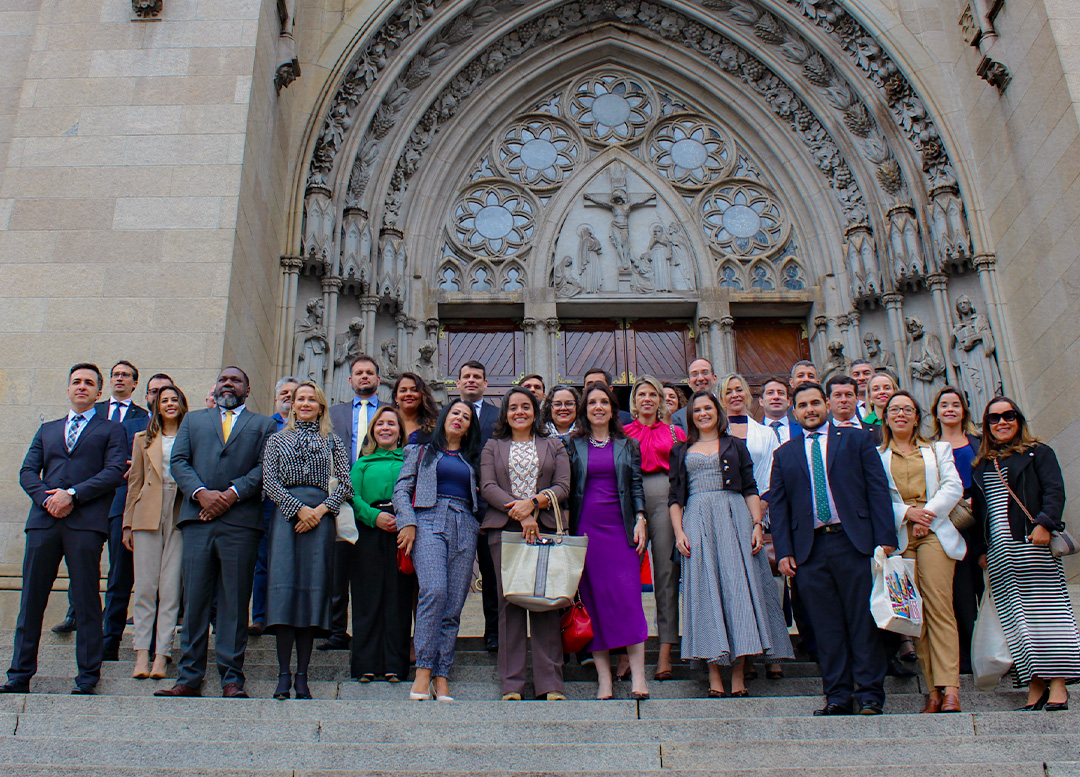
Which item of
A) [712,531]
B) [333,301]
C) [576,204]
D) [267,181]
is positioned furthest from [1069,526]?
[267,181]

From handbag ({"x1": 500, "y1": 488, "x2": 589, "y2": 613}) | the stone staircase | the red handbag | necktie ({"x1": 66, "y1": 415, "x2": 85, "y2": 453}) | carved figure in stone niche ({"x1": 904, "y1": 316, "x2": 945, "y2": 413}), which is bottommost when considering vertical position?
the stone staircase

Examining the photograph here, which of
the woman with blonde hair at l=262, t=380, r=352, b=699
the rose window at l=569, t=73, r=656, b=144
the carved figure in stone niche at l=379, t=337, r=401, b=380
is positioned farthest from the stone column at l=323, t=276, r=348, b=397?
the woman with blonde hair at l=262, t=380, r=352, b=699

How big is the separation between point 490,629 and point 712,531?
150 centimetres

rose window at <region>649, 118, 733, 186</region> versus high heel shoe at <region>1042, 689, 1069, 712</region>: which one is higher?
rose window at <region>649, 118, 733, 186</region>

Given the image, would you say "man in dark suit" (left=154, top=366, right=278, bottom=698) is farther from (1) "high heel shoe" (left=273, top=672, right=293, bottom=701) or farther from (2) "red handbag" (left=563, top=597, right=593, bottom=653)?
(2) "red handbag" (left=563, top=597, right=593, bottom=653)

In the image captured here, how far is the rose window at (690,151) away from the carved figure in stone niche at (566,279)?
1945mm

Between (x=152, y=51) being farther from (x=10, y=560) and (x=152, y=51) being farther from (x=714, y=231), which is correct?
(x=714, y=231)

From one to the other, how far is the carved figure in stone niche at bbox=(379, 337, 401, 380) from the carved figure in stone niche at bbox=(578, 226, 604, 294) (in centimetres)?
260

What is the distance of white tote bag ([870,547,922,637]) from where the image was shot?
14.4ft

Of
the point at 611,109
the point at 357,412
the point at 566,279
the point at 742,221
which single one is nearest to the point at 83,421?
the point at 357,412

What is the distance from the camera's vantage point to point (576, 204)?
1234 cm

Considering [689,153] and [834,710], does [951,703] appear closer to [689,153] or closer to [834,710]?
[834,710]

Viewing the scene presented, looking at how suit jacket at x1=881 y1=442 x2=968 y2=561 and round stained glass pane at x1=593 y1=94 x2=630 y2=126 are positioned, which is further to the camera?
round stained glass pane at x1=593 y1=94 x2=630 y2=126

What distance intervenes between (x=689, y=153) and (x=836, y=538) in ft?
29.0
